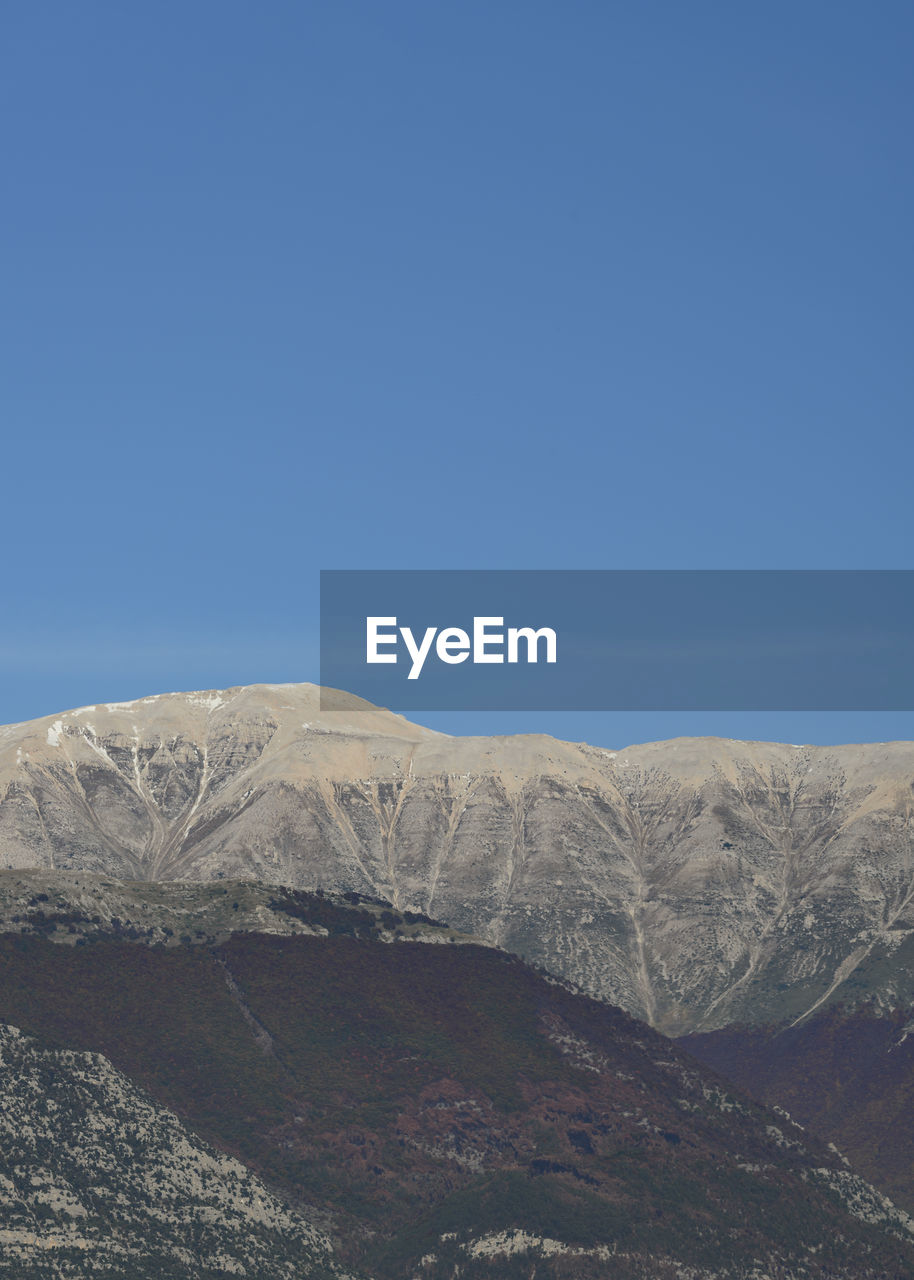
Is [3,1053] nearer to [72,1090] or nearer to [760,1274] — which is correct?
[72,1090]

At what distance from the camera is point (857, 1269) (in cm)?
19038

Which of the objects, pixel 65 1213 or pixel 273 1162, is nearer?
pixel 65 1213

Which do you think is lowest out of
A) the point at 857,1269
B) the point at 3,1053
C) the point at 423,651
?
the point at 857,1269

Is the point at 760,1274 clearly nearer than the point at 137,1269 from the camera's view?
No

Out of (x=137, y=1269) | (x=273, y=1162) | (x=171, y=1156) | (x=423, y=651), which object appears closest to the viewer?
(x=137, y=1269)

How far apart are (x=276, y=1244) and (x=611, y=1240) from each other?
35267mm

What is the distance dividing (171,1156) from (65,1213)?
2026 cm

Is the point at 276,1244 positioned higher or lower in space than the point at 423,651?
lower

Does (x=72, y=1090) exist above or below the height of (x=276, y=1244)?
above

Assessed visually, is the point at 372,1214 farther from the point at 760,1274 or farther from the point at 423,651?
the point at 423,651

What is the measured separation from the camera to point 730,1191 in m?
200

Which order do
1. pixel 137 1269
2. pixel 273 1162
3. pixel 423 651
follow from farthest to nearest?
pixel 273 1162, pixel 423 651, pixel 137 1269

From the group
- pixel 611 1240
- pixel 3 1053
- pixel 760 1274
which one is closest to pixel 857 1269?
pixel 760 1274

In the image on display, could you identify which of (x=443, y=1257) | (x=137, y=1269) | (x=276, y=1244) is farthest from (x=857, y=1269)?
(x=137, y=1269)
